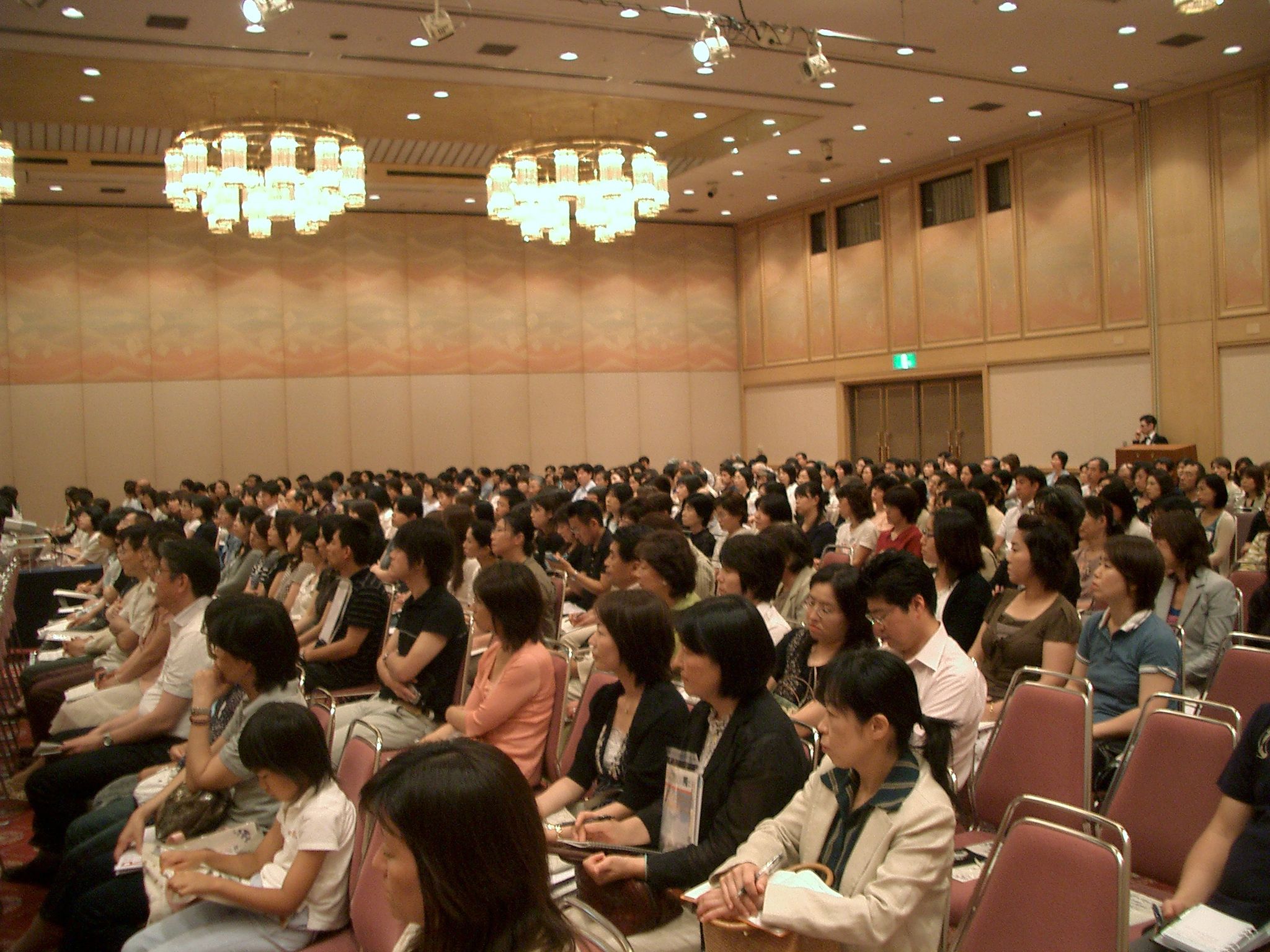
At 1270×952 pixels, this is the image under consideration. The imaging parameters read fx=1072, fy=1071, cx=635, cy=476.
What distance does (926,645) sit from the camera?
337 centimetres

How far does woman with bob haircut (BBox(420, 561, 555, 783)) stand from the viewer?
3.67 meters

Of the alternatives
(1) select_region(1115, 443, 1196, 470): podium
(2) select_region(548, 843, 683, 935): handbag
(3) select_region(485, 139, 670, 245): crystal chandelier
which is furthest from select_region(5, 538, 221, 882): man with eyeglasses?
(1) select_region(1115, 443, 1196, 470): podium

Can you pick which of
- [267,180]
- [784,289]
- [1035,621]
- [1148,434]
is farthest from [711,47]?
[784,289]

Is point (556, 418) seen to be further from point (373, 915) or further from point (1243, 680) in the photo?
point (373, 915)

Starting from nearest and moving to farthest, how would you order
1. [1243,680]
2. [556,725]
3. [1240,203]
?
[1243,680]
[556,725]
[1240,203]

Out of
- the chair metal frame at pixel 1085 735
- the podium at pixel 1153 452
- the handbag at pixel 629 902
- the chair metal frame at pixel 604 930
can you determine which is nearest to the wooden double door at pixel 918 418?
the podium at pixel 1153 452

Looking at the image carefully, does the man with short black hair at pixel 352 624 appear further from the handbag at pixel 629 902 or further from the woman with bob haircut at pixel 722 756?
the handbag at pixel 629 902

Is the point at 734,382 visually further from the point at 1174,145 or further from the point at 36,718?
the point at 36,718

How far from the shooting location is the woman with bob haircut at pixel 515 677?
3670mm

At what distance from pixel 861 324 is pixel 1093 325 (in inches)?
173

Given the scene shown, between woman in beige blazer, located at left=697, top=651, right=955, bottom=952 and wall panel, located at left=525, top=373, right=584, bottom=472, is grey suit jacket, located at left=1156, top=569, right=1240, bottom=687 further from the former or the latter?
wall panel, located at left=525, top=373, right=584, bottom=472

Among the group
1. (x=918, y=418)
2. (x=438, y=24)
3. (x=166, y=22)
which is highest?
(x=166, y=22)

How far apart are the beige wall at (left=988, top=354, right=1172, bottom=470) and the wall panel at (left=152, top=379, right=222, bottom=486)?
1249 centimetres

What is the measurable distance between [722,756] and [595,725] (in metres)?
0.68
